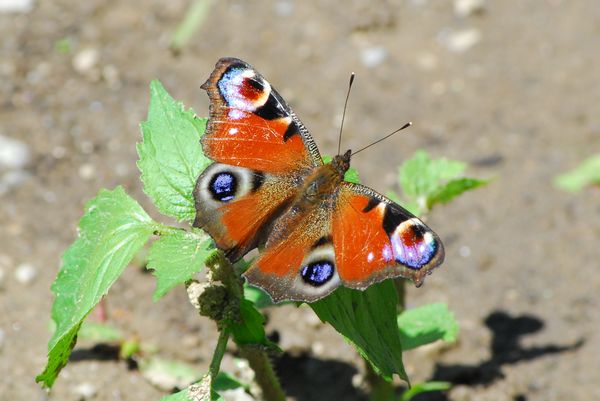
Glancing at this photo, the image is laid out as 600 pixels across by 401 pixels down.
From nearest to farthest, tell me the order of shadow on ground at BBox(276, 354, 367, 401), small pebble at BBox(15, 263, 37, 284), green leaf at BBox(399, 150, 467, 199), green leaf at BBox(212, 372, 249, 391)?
green leaf at BBox(212, 372, 249, 391), green leaf at BBox(399, 150, 467, 199), shadow on ground at BBox(276, 354, 367, 401), small pebble at BBox(15, 263, 37, 284)

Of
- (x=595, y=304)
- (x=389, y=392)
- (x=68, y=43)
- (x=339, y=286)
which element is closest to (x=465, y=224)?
(x=595, y=304)

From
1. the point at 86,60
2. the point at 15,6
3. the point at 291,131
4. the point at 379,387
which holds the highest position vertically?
the point at 15,6

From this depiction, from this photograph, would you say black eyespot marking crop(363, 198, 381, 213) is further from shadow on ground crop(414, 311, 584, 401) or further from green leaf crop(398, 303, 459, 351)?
shadow on ground crop(414, 311, 584, 401)

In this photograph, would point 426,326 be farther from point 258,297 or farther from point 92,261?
point 92,261

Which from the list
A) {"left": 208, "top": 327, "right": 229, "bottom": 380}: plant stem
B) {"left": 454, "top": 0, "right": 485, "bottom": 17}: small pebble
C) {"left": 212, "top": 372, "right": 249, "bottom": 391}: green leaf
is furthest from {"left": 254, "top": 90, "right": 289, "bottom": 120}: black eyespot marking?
{"left": 454, "top": 0, "right": 485, "bottom": 17}: small pebble

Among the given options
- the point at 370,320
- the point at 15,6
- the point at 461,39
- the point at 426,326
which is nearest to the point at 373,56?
the point at 461,39

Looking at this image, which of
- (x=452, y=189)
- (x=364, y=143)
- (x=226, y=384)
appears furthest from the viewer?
(x=364, y=143)

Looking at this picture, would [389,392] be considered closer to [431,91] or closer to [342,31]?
[431,91]
